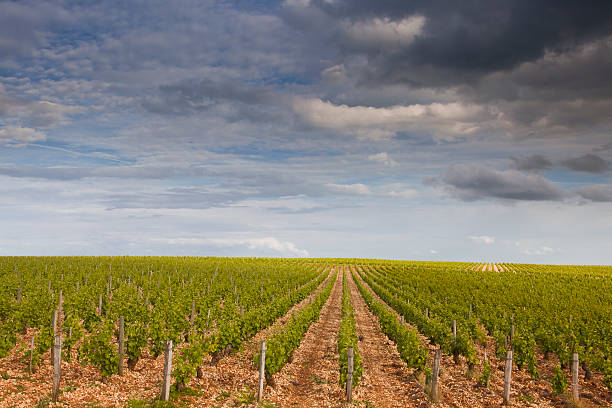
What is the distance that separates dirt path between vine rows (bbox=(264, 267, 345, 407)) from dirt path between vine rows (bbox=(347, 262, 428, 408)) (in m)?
1.06

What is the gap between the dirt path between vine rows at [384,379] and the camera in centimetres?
1367

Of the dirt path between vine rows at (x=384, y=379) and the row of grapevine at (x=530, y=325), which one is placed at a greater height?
the row of grapevine at (x=530, y=325)

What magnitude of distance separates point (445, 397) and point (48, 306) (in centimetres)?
2145

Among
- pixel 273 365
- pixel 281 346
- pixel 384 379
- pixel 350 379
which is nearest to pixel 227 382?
pixel 273 365

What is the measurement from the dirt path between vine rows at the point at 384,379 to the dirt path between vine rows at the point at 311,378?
1.06 m

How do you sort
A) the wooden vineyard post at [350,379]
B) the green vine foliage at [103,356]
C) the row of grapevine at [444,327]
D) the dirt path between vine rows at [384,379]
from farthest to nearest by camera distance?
the row of grapevine at [444,327], the green vine foliage at [103,356], the dirt path between vine rows at [384,379], the wooden vineyard post at [350,379]

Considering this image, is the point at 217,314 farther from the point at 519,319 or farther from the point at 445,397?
the point at 519,319

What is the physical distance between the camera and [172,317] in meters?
20.4

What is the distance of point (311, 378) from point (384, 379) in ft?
9.71

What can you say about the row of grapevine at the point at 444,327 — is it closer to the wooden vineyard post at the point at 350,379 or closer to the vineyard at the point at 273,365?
the vineyard at the point at 273,365

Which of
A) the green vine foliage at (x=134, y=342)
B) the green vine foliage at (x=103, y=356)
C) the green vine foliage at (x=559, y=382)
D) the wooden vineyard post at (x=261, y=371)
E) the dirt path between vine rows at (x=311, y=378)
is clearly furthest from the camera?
the green vine foliage at (x=134, y=342)

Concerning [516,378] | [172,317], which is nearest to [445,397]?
[516,378]

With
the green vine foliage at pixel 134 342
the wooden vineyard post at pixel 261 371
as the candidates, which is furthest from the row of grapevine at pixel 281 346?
the green vine foliage at pixel 134 342

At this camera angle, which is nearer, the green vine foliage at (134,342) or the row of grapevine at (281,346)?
the row of grapevine at (281,346)
